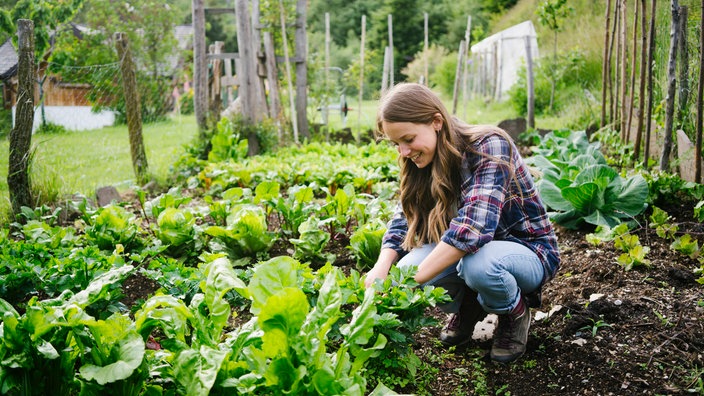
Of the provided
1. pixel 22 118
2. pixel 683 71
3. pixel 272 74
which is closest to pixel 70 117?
pixel 22 118

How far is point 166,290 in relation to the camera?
2.54 metres

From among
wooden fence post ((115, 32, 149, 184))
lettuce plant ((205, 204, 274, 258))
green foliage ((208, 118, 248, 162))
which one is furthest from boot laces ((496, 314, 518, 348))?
green foliage ((208, 118, 248, 162))

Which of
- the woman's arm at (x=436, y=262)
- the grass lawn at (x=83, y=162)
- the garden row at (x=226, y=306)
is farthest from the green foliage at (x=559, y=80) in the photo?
the woman's arm at (x=436, y=262)

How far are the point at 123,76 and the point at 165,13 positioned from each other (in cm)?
1394

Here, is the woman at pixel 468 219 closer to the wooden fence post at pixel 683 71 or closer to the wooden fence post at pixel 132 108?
the wooden fence post at pixel 683 71

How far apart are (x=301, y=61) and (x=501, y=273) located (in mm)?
7399

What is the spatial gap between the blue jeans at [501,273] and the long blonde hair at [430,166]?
7.9 inches

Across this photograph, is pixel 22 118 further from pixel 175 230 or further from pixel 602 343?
pixel 602 343

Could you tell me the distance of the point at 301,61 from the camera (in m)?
9.23

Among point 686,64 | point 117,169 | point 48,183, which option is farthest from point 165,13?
point 686,64

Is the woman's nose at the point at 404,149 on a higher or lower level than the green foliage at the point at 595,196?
higher

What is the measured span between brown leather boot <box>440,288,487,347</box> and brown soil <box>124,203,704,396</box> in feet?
0.17

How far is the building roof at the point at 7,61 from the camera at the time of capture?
498cm

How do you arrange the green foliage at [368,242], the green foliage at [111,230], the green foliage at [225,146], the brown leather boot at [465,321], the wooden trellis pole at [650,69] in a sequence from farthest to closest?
the green foliage at [225,146]
the wooden trellis pole at [650,69]
the green foliage at [111,230]
the green foliage at [368,242]
the brown leather boot at [465,321]
